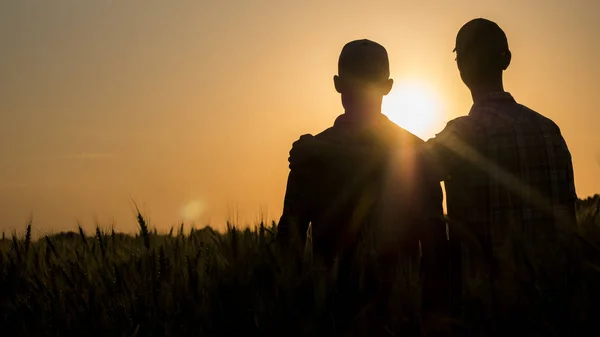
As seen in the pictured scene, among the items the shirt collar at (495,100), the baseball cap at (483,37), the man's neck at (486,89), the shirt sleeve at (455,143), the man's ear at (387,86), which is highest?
the baseball cap at (483,37)

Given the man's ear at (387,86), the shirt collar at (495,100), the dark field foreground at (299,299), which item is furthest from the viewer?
the shirt collar at (495,100)

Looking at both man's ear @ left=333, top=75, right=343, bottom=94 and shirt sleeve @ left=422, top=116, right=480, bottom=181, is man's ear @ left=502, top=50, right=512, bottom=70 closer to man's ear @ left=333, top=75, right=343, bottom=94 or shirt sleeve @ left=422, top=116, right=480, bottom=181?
shirt sleeve @ left=422, top=116, right=480, bottom=181

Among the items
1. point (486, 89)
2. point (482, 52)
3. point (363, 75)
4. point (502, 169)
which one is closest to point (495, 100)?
point (486, 89)

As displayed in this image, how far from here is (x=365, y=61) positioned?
14.3 ft

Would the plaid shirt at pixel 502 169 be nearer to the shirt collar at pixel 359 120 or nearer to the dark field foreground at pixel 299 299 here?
the shirt collar at pixel 359 120

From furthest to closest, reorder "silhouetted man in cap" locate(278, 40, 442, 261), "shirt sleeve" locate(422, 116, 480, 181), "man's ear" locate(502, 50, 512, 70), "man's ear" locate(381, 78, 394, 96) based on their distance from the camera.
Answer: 1. "man's ear" locate(502, 50, 512, 70)
2. "shirt sleeve" locate(422, 116, 480, 181)
3. "man's ear" locate(381, 78, 394, 96)
4. "silhouetted man in cap" locate(278, 40, 442, 261)

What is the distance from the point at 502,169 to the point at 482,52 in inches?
31.3

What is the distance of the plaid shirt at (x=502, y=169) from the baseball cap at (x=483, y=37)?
13.3 inches

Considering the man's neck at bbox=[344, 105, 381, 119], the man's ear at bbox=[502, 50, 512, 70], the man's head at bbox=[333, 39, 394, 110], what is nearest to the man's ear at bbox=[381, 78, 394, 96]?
the man's head at bbox=[333, 39, 394, 110]

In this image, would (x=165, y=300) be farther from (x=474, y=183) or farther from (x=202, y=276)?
(x=474, y=183)

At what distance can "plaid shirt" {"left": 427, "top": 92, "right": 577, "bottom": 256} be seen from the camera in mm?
4723

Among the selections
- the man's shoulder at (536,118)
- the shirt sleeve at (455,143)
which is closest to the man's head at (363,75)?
the shirt sleeve at (455,143)

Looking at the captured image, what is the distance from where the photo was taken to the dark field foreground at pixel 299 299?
2857 millimetres

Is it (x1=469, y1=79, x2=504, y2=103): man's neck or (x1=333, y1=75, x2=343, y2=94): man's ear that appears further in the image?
(x1=469, y1=79, x2=504, y2=103): man's neck
